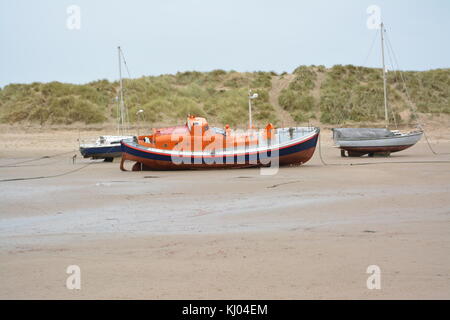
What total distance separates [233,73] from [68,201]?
2063 inches

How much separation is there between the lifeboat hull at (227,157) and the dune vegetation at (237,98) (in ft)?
61.3

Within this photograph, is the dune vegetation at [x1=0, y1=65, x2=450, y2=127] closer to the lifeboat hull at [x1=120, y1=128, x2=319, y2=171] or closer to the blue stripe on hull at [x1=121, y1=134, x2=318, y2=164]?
the lifeboat hull at [x1=120, y1=128, x2=319, y2=171]

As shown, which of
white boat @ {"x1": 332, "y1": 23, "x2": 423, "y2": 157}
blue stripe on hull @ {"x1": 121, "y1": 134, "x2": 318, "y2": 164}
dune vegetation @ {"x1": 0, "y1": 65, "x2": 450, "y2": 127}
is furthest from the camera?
dune vegetation @ {"x1": 0, "y1": 65, "x2": 450, "y2": 127}

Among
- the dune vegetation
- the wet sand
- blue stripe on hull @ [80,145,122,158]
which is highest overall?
the dune vegetation

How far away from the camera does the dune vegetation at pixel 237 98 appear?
44250mm

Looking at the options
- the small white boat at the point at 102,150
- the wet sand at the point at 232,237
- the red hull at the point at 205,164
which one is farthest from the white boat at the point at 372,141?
the small white boat at the point at 102,150

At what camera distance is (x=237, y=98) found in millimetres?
49219

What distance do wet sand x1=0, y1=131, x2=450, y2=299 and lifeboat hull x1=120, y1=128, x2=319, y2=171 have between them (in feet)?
11.4

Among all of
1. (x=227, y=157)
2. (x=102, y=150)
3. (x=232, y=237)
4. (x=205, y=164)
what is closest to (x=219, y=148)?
(x=227, y=157)

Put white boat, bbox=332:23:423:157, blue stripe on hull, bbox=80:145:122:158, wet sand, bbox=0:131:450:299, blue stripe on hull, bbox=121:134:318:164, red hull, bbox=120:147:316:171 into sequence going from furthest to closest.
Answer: blue stripe on hull, bbox=80:145:122:158 < white boat, bbox=332:23:423:157 < red hull, bbox=120:147:316:171 < blue stripe on hull, bbox=121:134:318:164 < wet sand, bbox=0:131:450:299

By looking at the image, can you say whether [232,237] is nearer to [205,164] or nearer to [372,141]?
[205,164]

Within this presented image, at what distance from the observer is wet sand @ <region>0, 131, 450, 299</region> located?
5.81 m

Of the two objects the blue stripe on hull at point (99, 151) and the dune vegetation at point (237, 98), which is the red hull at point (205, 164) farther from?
the dune vegetation at point (237, 98)

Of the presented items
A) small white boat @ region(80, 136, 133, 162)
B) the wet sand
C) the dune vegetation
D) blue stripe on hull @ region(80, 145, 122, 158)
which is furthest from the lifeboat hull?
the dune vegetation
